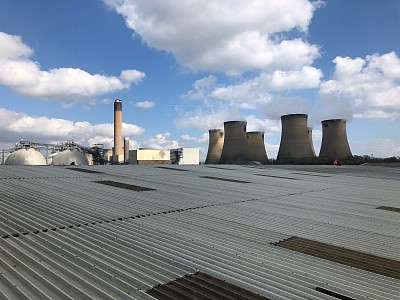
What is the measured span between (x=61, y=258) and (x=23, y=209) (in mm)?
3538

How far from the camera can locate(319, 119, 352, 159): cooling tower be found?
5619 cm

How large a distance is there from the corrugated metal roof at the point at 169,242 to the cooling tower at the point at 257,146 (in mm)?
56699

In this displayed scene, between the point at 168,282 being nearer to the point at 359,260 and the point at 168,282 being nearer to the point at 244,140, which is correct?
the point at 359,260

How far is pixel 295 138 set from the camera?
58.0 meters

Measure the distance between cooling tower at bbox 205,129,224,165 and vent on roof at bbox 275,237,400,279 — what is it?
222 ft

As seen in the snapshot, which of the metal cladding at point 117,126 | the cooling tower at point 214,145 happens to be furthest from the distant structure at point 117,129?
the cooling tower at point 214,145

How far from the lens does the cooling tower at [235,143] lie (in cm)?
6381

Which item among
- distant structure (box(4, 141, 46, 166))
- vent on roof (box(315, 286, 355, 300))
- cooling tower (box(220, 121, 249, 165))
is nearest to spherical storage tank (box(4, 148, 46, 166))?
distant structure (box(4, 141, 46, 166))

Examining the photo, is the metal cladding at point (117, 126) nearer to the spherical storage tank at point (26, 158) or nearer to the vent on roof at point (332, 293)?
the spherical storage tank at point (26, 158)

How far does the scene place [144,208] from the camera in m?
8.55

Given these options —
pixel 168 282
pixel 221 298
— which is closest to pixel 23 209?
pixel 168 282

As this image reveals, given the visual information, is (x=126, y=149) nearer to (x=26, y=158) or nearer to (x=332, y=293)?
(x=26, y=158)

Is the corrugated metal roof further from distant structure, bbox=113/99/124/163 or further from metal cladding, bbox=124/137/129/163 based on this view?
metal cladding, bbox=124/137/129/163

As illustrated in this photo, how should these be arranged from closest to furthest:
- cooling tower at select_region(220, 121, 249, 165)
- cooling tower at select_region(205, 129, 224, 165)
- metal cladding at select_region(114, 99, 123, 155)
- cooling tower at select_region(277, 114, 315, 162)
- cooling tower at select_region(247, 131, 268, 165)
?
1. cooling tower at select_region(277, 114, 315, 162)
2. cooling tower at select_region(220, 121, 249, 165)
3. cooling tower at select_region(247, 131, 268, 165)
4. cooling tower at select_region(205, 129, 224, 165)
5. metal cladding at select_region(114, 99, 123, 155)
